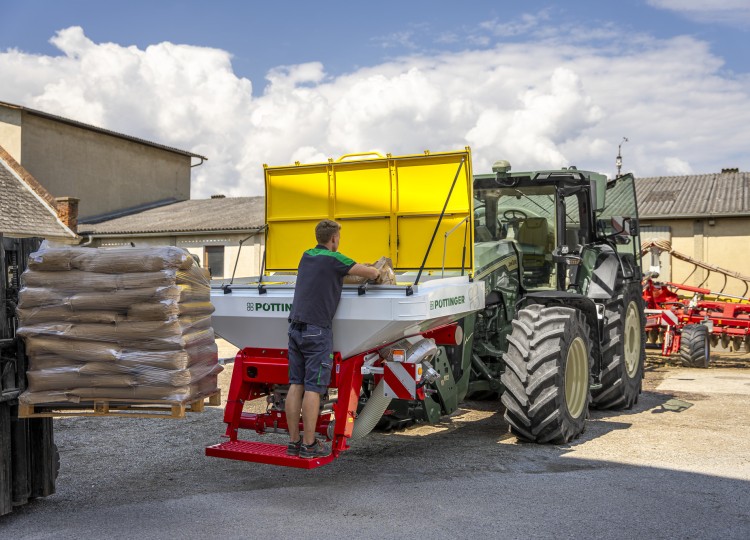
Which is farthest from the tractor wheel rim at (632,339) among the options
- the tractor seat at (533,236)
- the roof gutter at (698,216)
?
the roof gutter at (698,216)

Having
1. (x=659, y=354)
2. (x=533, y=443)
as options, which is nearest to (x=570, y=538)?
(x=533, y=443)

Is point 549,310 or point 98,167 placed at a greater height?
point 98,167

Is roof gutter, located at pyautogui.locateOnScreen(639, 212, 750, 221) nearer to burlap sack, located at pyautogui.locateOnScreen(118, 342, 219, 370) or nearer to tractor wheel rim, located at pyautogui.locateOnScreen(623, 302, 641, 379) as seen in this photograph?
tractor wheel rim, located at pyautogui.locateOnScreen(623, 302, 641, 379)

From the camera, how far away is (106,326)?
517 cm

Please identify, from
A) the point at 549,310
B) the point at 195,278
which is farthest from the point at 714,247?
the point at 195,278

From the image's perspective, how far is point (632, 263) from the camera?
10180mm

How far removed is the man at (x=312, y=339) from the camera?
5.55 m

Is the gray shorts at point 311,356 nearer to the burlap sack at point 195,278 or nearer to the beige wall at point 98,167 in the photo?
the burlap sack at point 195,278

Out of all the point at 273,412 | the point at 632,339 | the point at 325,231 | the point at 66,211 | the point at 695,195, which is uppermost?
the point at 695,195

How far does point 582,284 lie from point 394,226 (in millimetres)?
2869

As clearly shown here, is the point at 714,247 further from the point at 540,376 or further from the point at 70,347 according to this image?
the point at 70,347

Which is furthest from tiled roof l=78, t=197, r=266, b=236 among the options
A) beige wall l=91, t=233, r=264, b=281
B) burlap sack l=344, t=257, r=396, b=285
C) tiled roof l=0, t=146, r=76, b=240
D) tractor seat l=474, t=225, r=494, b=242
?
burlap sack l=344, t=257, r=396, b=285

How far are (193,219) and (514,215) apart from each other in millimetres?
24395

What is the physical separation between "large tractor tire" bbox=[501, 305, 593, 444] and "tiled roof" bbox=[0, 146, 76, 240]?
1918 cm
